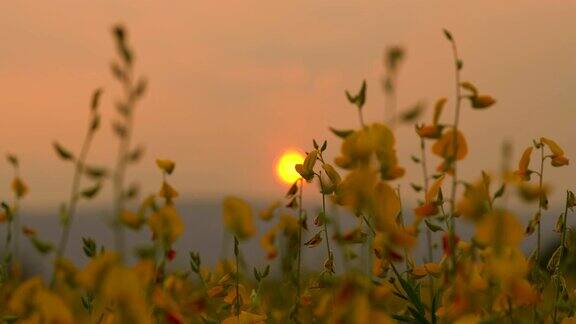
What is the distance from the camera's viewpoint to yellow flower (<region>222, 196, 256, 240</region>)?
1894 millimetres

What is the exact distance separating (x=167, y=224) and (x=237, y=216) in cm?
14

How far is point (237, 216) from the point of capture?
6.23 ft

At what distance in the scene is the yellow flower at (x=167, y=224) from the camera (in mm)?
1851

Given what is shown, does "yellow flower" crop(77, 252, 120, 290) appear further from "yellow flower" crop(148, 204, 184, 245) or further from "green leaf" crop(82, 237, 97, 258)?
"green leaf" crop(82, 237, 97, 258)

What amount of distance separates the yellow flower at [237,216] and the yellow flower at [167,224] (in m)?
0.09

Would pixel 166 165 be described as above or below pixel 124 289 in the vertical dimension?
above

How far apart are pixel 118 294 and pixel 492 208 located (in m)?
1.21

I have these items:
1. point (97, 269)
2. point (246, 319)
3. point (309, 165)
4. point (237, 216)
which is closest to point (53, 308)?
point (97, 269)

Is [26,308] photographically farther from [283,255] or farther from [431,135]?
[283,255]

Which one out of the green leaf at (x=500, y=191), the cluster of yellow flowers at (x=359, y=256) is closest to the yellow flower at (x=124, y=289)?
the cluster of yellow flowers at (x=359, y=256)

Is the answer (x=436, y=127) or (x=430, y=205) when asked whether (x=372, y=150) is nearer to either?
(x=436, y=127)

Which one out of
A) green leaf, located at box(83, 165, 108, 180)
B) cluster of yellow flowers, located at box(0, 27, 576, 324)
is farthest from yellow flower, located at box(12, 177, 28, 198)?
green leaf, located at box(83, 165, 108, 180)

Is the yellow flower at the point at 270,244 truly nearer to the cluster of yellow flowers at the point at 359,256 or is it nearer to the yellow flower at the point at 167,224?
the cluster of yellow flowers at the point at 359,256

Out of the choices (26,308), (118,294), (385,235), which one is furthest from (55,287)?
(385,235)
